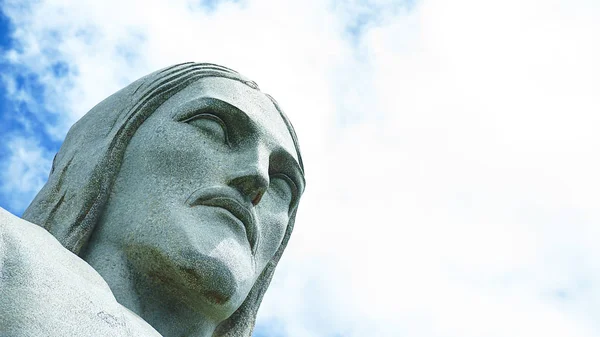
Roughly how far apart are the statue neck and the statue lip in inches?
23.2

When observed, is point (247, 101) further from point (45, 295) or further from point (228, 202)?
point (45, 295)

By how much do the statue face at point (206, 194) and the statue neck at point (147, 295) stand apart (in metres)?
0.04

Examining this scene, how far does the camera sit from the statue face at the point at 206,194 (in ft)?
20.9

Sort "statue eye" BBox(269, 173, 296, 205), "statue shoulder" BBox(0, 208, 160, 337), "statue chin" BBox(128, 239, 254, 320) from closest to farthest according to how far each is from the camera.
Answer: "statue shoulder" BBox(0, 208, 160, 337)
"statue chin" BBox(128, 239, 254, 320)
"statue eye" BBox(269, 173, 296, 205)

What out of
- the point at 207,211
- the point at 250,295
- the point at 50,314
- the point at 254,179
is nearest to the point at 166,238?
the point at 207,211

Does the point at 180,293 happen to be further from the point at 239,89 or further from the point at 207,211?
the point at 239,89

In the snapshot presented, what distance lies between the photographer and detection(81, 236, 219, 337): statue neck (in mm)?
6352

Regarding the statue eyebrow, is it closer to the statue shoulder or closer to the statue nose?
the statue nose

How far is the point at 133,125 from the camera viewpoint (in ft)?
23.6

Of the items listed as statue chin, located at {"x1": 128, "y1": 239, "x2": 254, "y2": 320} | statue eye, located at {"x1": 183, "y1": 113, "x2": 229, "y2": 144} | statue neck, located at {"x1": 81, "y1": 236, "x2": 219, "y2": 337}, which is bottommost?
statue neck, located at {"x1": 81, "y1": 236, "x2": 219, "y2": 337}

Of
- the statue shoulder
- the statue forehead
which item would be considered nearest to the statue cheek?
the statue forehead

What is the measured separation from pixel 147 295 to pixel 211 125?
4.61 feet

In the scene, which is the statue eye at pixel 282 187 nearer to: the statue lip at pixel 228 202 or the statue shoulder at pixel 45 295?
the statue lip at pixel 228 202

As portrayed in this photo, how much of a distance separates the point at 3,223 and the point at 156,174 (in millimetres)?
2075
